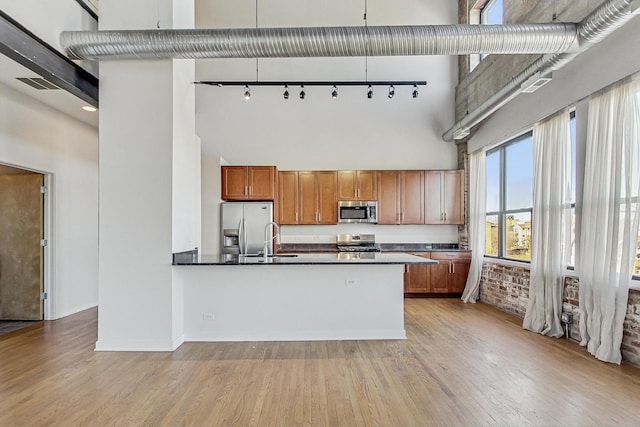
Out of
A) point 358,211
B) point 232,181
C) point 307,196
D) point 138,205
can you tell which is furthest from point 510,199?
point 138,205

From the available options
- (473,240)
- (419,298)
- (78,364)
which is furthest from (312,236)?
(78,364)

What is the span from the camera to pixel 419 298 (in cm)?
636

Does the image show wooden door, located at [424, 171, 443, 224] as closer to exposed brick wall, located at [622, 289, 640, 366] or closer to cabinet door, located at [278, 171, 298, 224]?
cabinet door, located at [278, 171, 298, 224]

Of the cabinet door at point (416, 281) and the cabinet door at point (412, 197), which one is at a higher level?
the cabinet door at point (412, 197)

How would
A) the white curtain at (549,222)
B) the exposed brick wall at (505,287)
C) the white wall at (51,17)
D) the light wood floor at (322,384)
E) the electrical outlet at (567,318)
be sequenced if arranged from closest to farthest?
1. the light wood floor at (322,384)
2. the white wall at (51,17)
3. the electrical outlet at (567,318)
4. the white curtain at (549,222)
5. the exposed brick wall at (505,287)

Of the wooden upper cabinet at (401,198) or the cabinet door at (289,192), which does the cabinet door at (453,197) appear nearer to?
the wooden upper cabinet at (401,198)

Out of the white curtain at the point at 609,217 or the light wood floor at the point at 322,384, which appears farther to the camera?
the white curtain at the point at 609,217

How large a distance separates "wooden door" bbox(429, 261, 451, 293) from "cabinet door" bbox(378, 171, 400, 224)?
1.15 meters

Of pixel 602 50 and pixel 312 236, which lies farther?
pixel 312 236

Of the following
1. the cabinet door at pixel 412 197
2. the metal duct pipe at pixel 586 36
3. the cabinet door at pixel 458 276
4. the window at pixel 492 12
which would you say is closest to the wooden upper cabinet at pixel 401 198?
the cabinet door at pixel 412 197

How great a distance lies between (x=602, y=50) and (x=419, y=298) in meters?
4.42

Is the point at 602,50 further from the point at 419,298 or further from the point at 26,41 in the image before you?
the point at 26,41

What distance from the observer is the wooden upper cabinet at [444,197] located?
6727 millimetres

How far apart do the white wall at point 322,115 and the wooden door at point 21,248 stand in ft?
9.74
